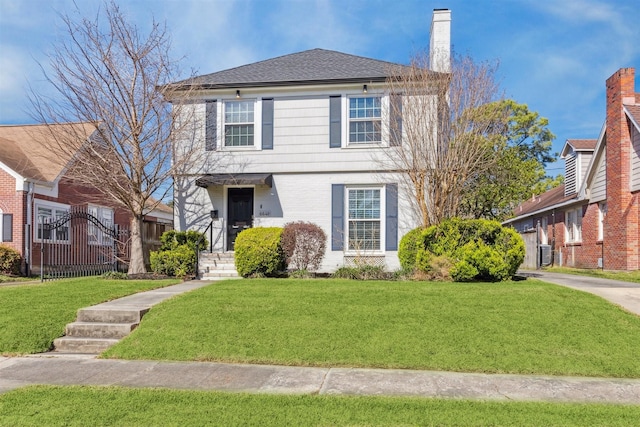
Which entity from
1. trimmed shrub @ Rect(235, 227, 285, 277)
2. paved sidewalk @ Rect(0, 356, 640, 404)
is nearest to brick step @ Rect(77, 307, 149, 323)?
paved sidewalk @ Rect(0, 356, 640, 404)

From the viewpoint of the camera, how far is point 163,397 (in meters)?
4.86

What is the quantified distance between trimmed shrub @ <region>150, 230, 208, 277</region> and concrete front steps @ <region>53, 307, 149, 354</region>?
4.67 meters

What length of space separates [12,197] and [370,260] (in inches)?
504

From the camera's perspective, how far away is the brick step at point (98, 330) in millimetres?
7414

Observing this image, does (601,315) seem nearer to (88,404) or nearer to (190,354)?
(190,354)

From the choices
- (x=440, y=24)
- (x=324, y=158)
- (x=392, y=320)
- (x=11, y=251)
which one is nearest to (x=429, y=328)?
(x=392, y=320)

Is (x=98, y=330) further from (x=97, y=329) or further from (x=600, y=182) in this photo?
(x=600, y=182)

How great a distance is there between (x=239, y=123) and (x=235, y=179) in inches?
72.6

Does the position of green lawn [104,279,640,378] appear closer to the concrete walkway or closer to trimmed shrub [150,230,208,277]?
the concrete walkway

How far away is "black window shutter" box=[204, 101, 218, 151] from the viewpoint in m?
14.2

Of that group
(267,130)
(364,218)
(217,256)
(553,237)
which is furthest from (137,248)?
(553,237)

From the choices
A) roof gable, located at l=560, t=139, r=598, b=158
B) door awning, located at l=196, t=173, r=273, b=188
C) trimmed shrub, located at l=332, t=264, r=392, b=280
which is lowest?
trimmed shrub, located at l=332, t=264, r=392, b=280

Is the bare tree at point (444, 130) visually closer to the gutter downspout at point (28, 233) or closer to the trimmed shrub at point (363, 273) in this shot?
the trimmed shrub at point (363, 273)

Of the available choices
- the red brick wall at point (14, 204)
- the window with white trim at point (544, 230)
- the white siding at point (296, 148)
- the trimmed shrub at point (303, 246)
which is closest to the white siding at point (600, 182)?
the window with white trim at point (544, 230)
